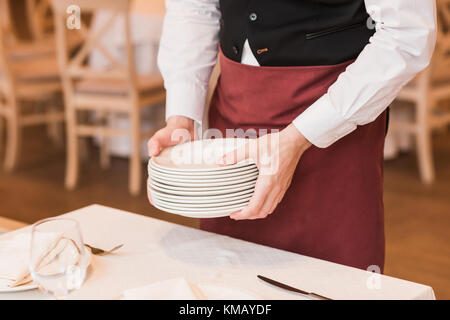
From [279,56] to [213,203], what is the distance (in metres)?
0.41

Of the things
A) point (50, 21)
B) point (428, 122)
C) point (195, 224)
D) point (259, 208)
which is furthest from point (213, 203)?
point (50, 21)

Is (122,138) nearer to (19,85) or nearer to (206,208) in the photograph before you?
(19,85)

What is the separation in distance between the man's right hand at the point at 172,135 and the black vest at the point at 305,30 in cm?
22

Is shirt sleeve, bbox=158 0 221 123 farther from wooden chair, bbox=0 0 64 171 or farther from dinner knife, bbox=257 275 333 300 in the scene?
wooden chair, bbox=0 0 64 171

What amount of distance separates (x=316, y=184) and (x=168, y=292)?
55 cm

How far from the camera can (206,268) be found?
1.05m

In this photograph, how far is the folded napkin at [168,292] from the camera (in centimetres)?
88

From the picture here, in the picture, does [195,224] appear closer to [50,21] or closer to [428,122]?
[428,122]

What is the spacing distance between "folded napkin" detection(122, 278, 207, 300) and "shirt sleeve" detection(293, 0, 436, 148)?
409mm

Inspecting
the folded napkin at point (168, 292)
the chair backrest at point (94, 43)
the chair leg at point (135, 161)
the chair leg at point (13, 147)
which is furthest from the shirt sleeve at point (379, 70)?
the chair leg at point (13, 147)

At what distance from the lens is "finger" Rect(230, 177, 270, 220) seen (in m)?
1.08

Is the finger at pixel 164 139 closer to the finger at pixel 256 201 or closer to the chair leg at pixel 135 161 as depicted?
the finger at pixel 256 201


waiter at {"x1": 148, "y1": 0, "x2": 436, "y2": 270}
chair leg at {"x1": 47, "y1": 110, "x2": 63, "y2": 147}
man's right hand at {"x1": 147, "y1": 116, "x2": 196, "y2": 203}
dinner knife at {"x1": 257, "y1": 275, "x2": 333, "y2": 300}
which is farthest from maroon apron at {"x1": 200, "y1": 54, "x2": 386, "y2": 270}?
chair leg at {"x1": 47, "y1": 110, "x2": 63, "y2": 147}

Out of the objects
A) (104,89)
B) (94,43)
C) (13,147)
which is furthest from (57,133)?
(94,43)
